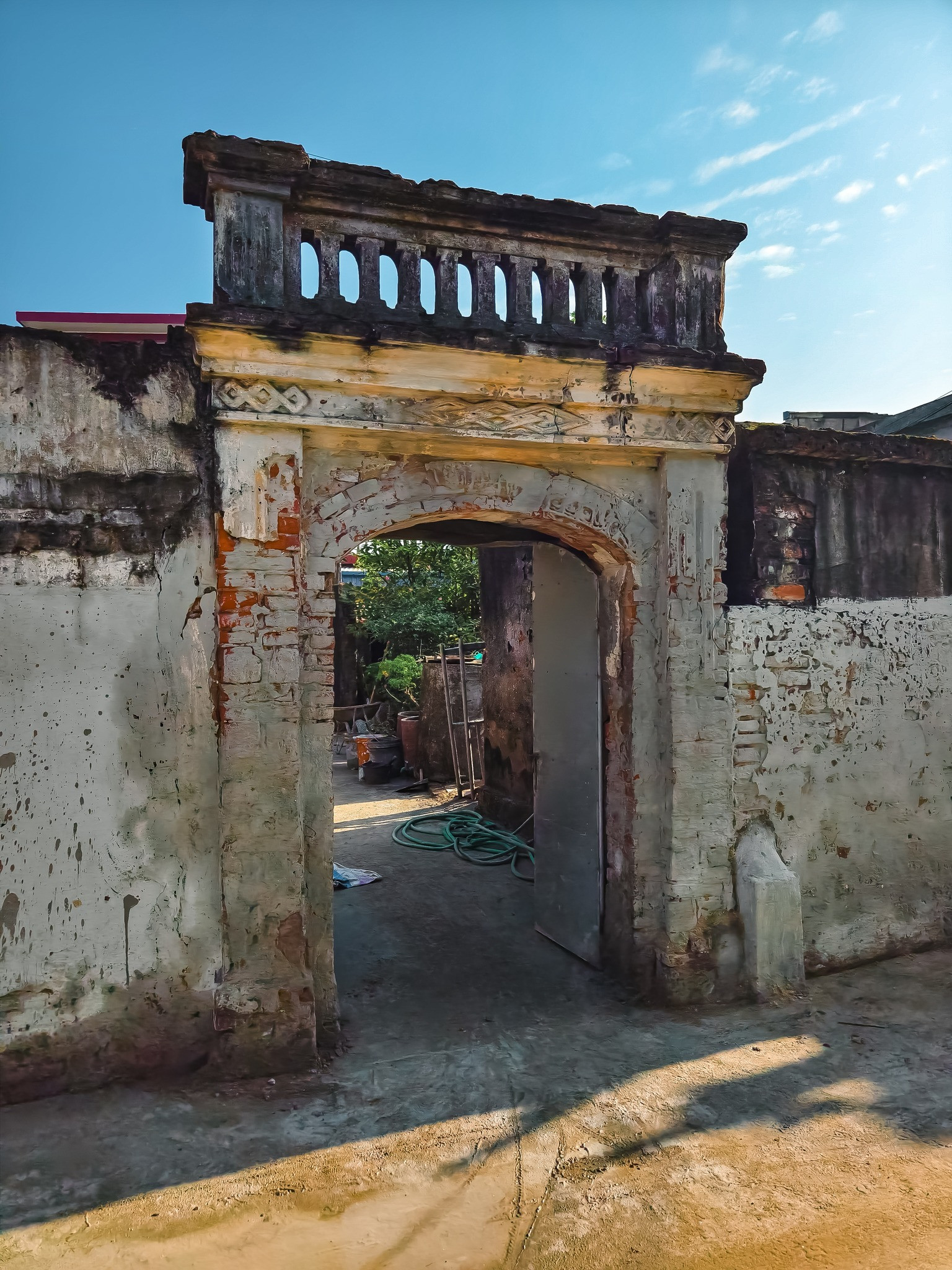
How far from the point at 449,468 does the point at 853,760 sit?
2895 millimetres

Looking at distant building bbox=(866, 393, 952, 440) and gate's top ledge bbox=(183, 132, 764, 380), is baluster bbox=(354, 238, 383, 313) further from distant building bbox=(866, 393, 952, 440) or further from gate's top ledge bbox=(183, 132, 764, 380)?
distant building bbox=(866, 393, 952, 440)

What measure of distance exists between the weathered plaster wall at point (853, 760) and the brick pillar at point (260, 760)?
2384mm

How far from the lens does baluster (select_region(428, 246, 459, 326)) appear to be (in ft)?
12.3

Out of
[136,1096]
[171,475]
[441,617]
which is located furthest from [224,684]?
[441,617]

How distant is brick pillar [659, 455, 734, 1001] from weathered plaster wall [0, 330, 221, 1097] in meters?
2.28

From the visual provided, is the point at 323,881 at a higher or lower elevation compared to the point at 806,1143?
higher

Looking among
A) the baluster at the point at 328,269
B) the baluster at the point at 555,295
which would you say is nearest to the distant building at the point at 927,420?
the baluster at the point at 555,295

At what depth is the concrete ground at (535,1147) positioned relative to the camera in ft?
8.13

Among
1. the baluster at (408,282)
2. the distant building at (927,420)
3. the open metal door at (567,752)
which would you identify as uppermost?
the distant building at (927,420)

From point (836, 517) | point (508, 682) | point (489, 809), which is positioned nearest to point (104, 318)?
point (508, 682)

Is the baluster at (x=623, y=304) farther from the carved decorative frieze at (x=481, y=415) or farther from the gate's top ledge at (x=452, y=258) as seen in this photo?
the carved decorative frieze at (x=481, y=415)

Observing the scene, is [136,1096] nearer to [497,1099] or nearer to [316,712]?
[497,1099]

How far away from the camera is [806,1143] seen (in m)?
2.96

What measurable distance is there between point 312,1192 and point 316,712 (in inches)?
71.8
